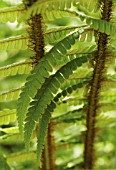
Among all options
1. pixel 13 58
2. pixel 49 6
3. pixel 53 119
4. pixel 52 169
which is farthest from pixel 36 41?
pixel 13 58

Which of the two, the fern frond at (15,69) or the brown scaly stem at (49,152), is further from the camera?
the brown scaly stem at (49,152)

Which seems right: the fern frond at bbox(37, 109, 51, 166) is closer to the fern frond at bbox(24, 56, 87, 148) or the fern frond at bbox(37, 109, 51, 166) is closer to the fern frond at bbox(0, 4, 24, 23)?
the fern frond at bbox(24, 56, 87, 148)

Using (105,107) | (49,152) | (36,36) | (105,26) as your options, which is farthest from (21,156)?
(105,26)

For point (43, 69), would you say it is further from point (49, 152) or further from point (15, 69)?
point (49, 152)

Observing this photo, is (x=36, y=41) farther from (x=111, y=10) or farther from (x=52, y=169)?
(x=52, y=169)

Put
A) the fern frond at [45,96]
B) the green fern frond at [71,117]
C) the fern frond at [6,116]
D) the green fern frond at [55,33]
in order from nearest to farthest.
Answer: the fern frond at [45,96] < the green fern frond at [55,33] < the fern frond at [6,116] < the green fern frond at [71,117]

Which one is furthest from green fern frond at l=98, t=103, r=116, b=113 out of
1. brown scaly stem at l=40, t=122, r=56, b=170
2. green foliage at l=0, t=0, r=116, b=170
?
brown scaly stem at l=40, t=122, r=56, b=170

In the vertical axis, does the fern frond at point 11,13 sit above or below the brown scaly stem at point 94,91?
above

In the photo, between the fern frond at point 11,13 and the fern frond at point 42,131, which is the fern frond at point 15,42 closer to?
the fern frond at point 11,13

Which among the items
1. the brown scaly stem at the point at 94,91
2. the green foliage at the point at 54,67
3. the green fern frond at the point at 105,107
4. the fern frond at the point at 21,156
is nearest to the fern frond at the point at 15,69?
the green foliage at the point at 54,67
